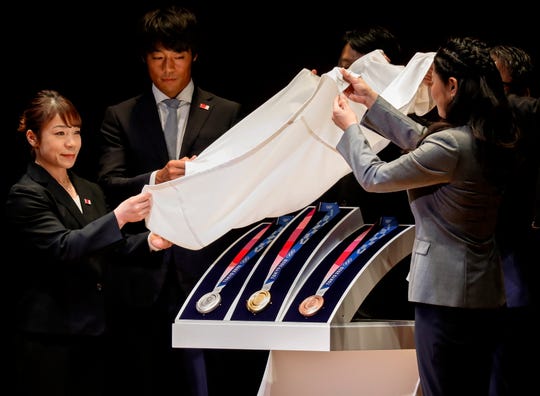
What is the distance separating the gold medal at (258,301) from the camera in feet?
9.96

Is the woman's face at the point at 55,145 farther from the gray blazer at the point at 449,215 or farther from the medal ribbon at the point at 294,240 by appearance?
the gray blazer at the point at 449,215

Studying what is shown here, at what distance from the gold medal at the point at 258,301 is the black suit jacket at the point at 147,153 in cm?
53

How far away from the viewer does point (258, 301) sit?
3.06 meters

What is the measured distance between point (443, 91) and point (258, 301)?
97 centimetres

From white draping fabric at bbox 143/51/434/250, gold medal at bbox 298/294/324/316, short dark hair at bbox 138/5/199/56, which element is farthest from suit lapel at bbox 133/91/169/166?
gold medal at bbox 298/294/324/316

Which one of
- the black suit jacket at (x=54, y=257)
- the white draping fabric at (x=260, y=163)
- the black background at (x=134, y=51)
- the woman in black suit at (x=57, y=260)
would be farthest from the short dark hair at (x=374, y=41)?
the black suit jacket at (x=54, y=257)

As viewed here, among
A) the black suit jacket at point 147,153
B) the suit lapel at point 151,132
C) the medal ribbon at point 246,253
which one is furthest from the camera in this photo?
the suit lapel at point 151,132

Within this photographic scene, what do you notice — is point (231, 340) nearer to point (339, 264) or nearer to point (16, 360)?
point (339, 264)

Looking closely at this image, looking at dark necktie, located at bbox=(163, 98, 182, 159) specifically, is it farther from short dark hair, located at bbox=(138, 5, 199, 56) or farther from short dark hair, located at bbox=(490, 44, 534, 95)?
short dark hair, located at bbox=(490, 44, 534, 95)

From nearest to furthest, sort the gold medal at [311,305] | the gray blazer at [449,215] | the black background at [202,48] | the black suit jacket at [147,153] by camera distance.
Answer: the gray blazer at [449,215] < the gold medal at [311,305] < the black suit jacket at [147,153] < the black background at [202,48]

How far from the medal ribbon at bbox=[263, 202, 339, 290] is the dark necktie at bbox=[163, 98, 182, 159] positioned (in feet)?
2.18

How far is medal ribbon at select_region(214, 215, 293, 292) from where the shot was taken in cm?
321

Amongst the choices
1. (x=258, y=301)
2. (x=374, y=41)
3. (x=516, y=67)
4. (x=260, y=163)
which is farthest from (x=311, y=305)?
(x=374, y=41)

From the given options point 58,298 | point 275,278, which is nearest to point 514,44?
point 275,278
